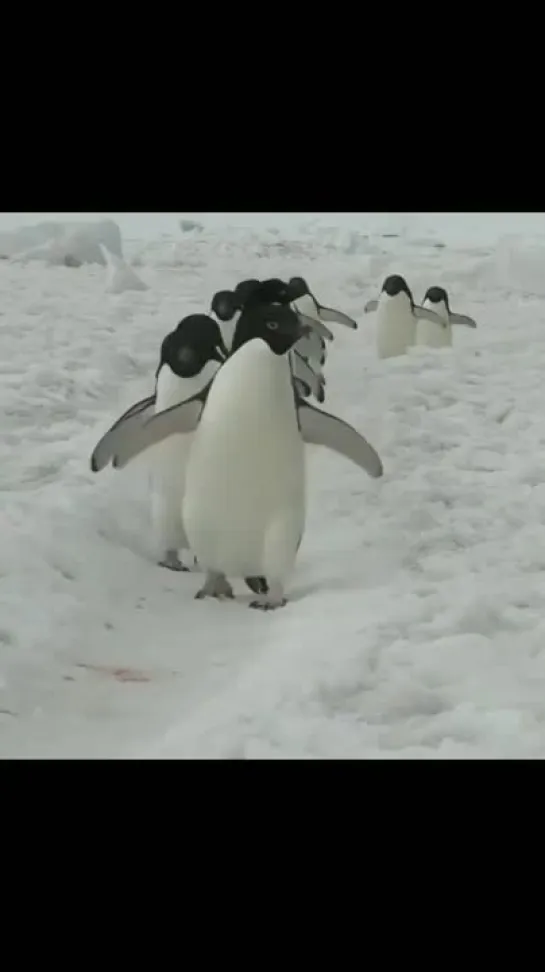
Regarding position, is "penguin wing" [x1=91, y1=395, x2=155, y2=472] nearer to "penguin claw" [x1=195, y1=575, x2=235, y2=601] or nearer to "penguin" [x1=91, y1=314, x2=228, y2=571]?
"penguin" [x1=91, y1=314, x2=228, y2=571]

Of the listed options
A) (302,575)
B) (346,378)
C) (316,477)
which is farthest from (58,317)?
(302,575)

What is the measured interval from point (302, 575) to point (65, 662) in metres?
0.35

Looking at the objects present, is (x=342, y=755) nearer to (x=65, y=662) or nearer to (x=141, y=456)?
(x=65, y=662)

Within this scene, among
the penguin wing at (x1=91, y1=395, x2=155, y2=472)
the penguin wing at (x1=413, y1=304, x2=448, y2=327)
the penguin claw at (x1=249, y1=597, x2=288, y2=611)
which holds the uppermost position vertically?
the penguin wing at (x1=413, y1=304, x2=448, y2=327)

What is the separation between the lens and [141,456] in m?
1.48

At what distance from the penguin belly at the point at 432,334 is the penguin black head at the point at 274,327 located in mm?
1291

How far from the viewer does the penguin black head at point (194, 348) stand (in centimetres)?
151

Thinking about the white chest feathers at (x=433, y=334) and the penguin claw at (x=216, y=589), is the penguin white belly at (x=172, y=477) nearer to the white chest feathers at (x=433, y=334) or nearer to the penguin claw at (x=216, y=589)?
the penguin claw at (x=216, y=589)

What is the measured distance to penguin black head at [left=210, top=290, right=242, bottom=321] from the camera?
5.65ft

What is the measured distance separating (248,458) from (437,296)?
4.72 ft

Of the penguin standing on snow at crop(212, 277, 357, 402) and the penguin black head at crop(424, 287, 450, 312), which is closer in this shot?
the penguin standing on snow at crop(212, 277, 357, 402)

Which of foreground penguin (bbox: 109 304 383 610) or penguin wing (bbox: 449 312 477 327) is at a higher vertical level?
penguin wing (bbox: 449 312 477 327)

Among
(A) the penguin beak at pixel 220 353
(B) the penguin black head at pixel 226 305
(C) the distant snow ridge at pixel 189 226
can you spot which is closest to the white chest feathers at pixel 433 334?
(C) the distant snow ridge at pixel 189 226

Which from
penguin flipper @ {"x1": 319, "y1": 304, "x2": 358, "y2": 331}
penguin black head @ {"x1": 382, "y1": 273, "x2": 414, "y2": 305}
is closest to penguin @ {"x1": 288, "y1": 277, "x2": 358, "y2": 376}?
penguin flipper @ {"x1": 319, "y1": 304, "x2": 358, "y2": 331}
